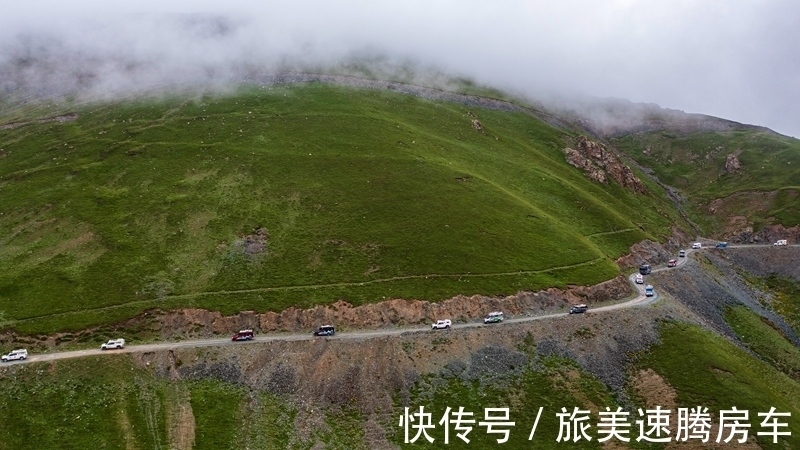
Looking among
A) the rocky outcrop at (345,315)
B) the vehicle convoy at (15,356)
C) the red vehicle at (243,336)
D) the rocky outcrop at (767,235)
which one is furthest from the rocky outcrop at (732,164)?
the vehicle convoy at (15,356)

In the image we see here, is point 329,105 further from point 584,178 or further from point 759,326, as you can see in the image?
point 759,326

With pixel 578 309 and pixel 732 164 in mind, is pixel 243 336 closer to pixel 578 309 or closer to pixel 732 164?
pixel 578 309

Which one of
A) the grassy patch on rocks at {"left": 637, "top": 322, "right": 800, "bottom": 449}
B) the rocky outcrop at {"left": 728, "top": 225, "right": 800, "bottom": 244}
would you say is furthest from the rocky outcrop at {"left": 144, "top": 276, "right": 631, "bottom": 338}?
the rocky outcrop at {"left": 728, "top": 225, "right": 800, "bottom": 244}

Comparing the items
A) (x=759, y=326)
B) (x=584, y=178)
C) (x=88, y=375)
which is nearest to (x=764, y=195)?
(x=584, y=178)

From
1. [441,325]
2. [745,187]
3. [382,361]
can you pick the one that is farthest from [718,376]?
[745,187]

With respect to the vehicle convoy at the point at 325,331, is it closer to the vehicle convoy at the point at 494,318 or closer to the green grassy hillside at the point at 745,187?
the vehicle convoy at the point at 494,318

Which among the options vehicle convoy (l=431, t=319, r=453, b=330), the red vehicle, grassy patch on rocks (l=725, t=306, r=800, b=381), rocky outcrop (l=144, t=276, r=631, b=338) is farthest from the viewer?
grassy patch on rocks (l=725, t=306, r=800, b=381)

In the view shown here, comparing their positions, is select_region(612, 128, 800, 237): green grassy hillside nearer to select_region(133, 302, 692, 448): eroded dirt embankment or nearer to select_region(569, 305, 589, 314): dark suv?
select_region(569, 305, 589, 314): dark suv
